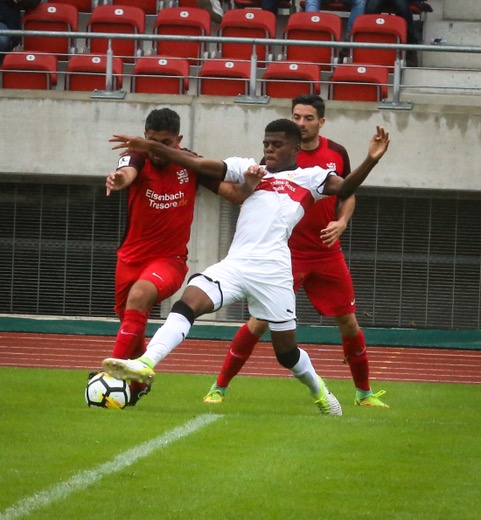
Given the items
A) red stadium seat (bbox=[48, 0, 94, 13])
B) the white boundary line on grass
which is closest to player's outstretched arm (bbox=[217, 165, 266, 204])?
the white boundary line on grass

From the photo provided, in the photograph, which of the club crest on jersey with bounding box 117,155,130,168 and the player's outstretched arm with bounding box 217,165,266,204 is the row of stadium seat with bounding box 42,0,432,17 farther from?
the player's outstretched arm with bounding box 217,165,266,204

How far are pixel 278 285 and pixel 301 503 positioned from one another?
3.16 metres

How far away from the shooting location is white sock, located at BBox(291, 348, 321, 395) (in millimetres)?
8438

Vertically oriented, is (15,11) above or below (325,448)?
above

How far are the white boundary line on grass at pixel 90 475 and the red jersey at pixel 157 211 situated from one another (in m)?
1.64

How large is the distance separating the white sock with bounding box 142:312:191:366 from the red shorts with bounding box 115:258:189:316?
723 millimetres

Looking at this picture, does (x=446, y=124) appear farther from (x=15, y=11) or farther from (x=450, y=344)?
(x=15, y=11)

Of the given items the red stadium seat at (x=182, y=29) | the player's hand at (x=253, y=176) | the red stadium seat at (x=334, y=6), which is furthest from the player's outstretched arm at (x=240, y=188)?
the red stadium seat at (x=334, y=6)

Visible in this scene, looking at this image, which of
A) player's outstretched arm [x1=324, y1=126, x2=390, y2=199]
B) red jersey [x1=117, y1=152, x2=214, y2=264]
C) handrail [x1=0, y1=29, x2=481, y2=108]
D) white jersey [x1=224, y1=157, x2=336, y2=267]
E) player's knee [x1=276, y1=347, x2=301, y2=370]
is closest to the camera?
player's outstretched arm [x1=324, y1=126, x2=390, y2=199]

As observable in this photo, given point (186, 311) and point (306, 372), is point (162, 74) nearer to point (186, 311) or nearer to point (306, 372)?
point (306, 372)

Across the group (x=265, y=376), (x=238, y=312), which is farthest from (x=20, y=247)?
(x=265, y=376)

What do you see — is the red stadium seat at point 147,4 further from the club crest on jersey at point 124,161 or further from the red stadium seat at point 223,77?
the club crest on jersey at point 124,161

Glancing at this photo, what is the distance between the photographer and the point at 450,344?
1730cm

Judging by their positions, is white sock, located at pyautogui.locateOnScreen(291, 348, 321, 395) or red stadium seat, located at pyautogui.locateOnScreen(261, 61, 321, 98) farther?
red stadium seat, located at pyautogui.locateOnScreen(261, 61, 321, 98)
